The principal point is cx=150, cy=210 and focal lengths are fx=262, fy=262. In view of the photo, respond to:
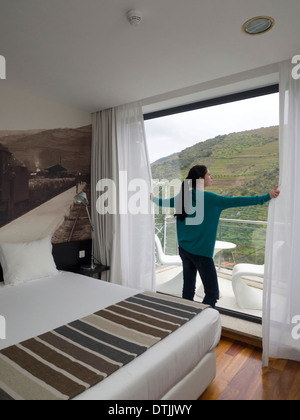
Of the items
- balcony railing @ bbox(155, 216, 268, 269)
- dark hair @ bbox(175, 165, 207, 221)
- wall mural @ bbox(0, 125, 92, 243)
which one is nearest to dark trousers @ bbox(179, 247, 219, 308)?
dark hair @ bbox(175, 165, 207, 221)

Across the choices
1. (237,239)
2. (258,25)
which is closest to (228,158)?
(237,239)

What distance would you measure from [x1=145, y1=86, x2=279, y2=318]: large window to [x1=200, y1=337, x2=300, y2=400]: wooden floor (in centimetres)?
61

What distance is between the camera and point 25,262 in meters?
2.71

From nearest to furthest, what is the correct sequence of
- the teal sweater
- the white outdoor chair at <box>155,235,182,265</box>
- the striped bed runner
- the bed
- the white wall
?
1. the striped bed runner
2. the bed
3. the teal sweater
4. the white wall
5. the white outdoor chair at <box>155,235,182,265</box>

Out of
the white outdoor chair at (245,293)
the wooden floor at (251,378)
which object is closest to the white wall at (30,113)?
the white outdoor chair at (245,293)

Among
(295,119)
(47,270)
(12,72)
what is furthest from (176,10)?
(47,270)

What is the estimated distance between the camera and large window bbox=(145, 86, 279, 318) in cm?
317

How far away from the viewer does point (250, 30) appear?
5.96 feet

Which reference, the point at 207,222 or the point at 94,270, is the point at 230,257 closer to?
the point at 207,222

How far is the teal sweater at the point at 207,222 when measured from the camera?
233 centimetres

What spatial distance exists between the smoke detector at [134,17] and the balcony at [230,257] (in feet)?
8.79

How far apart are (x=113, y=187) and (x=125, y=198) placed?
25 centimetres

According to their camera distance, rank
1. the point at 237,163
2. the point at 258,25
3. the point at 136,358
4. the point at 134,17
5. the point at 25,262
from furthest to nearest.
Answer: the point at 237,163
the point at 25,262
the point at 258,25
the point at 134,17
the point at 136,358

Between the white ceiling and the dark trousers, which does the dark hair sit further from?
the white ceiling
